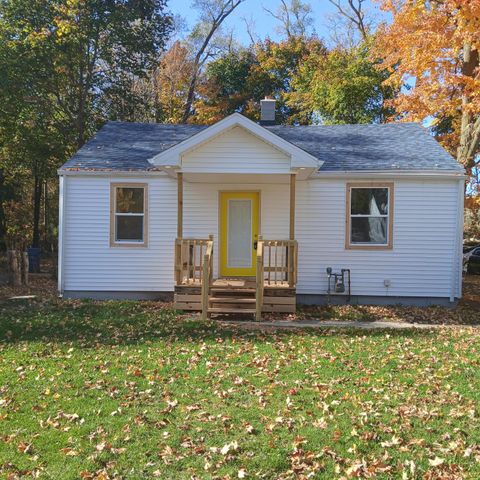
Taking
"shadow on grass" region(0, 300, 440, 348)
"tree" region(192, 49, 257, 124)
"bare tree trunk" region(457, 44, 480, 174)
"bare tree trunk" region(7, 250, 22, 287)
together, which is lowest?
"shadow on grass" region(0, 300, 440, 348)

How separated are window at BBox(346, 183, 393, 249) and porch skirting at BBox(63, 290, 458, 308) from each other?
4.01 feet

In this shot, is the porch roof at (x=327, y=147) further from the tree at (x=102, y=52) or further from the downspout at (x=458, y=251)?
the tree at (x=102, y=52)

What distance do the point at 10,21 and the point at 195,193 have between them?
11.0 metres

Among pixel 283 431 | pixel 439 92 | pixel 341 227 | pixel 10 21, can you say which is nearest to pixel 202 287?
pixel 341 227

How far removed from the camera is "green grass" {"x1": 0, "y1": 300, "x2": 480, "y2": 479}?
148 inches

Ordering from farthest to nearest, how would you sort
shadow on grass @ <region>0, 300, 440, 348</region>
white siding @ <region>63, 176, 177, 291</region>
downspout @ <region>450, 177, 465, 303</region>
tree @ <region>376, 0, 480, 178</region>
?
tree @ <region>376, 0, 480, 178</region>, white siding @ <region>63, 176, 177, 291</region>, downspout @ <region>450, 177, 465, 303</region>, shadow on grass @ <region>0, 300, 440, 348</region>

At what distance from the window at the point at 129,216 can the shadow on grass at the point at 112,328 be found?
6.62 feet

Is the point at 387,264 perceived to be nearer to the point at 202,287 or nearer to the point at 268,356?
the point at 202,287

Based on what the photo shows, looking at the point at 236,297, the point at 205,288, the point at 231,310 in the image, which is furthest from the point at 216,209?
the point at 231,310

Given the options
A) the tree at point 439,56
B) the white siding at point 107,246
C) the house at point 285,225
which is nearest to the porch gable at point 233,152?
the house at point 285,225

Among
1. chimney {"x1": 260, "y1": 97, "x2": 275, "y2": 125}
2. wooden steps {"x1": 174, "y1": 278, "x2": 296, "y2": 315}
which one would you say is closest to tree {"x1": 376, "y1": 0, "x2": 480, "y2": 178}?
chimney {"x1": 260, "y1": 97, "x2": 275, "y2": 125}

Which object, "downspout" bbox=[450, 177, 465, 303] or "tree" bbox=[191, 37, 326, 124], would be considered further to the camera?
"tree" bbox=[191, 37, 326, 124]

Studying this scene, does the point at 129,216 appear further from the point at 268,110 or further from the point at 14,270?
the point at 268,110

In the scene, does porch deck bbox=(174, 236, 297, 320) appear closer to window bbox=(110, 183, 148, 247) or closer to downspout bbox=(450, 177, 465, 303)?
window bbox=(110, 183, 148, 247)
